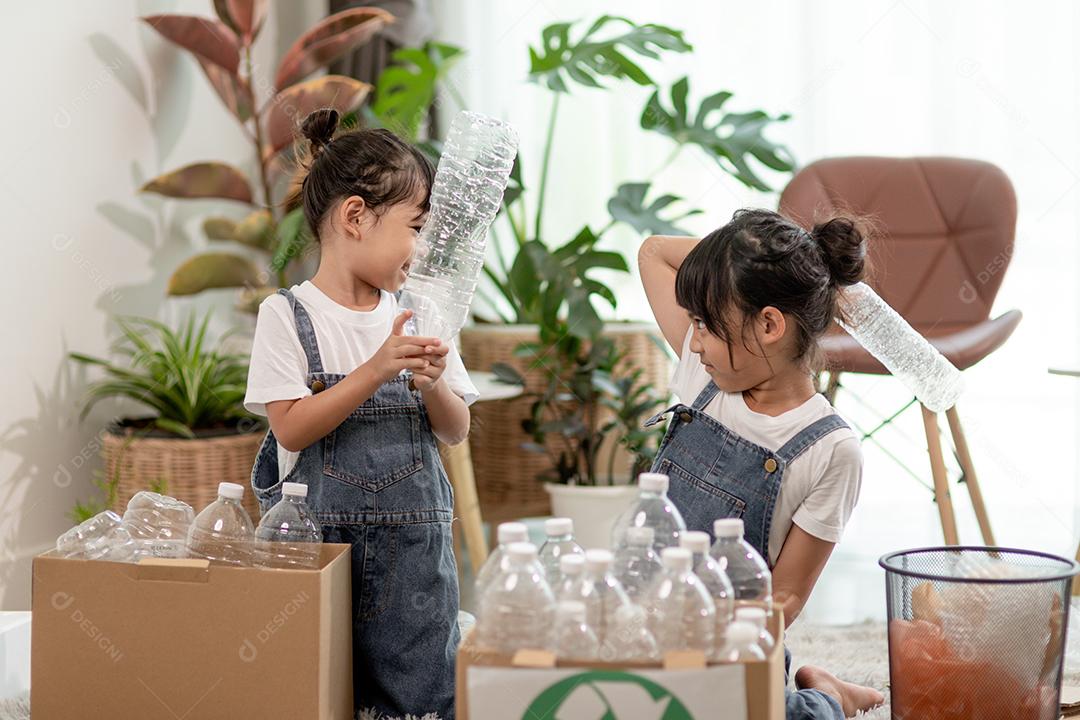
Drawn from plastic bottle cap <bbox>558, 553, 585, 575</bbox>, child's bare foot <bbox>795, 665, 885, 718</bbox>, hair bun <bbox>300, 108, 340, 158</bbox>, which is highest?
hair bun <bbox>300, 108, 340, 158</bbox>

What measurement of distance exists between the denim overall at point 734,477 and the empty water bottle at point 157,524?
2.15ft

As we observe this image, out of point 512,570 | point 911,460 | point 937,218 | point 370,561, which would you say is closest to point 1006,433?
point 911,460

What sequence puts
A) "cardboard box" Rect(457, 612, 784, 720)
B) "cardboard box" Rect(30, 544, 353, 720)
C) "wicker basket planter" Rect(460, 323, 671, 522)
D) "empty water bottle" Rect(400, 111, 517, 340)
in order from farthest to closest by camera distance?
"wicker basket planter" Rect(460, 323, 671, 522), "empty water bottle" Rect(400, 111, 517, 340), "cardboard box" Rect(30, 544, 353, 720), "cardboard box" Rect(457, 612, 784, 720)

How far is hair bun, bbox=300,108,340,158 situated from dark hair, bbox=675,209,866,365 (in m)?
0.55

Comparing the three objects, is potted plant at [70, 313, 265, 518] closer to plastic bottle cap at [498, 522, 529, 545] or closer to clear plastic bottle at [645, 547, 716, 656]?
plastic bottle cap at [498, 522, 529, 545]

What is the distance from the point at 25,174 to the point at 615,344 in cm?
145

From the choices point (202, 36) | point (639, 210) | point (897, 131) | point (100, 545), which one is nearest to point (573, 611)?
point (100, 545)

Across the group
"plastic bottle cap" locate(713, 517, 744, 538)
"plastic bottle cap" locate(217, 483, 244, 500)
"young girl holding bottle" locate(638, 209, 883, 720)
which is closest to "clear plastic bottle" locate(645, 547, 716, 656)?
"plastic bottle cap" locate(713, 517, 744, 538)

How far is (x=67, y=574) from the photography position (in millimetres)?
1432

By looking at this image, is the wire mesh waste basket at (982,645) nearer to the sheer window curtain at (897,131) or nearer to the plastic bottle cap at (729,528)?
the plastic bottle cap at (729,528)

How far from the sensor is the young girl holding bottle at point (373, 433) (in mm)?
1635

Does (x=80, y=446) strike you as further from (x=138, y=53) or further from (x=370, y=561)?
(x=370, y=561)

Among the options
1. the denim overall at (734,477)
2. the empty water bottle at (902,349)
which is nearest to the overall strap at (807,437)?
the denim overall at (734,477)

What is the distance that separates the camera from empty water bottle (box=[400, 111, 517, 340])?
1604 millimetres
